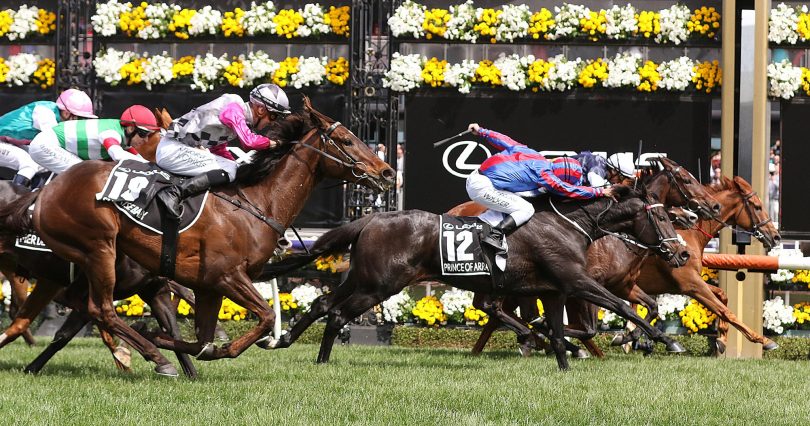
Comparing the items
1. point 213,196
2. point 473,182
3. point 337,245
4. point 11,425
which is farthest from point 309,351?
point 11,425

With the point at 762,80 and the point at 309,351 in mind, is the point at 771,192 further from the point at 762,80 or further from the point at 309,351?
the point at 309,351

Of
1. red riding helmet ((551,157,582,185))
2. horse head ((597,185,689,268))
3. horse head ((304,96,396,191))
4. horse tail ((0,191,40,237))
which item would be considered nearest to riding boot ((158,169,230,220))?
horse head ((304,96,396,191))

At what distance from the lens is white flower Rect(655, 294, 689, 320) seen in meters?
12.6

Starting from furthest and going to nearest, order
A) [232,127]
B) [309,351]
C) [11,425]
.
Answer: [309,351]
[232,127]
[11,425]

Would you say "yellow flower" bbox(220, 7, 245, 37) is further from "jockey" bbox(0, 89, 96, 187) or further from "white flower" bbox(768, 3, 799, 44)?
"white flower" bbox(768, 3, 799, 44)

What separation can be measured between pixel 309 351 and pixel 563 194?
3193mm

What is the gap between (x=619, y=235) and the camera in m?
9.54

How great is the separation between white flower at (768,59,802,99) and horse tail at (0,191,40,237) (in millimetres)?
7772

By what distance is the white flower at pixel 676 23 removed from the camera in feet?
41.6

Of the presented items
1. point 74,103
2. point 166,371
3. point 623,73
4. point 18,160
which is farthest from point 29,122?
point 623,73

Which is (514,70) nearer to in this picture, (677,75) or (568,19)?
(568,19)

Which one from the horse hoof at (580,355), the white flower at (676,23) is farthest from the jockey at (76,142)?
the white flower at (676,23)

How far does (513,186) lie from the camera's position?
926 cm

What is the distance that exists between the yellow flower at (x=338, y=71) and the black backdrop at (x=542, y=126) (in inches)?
29.6
